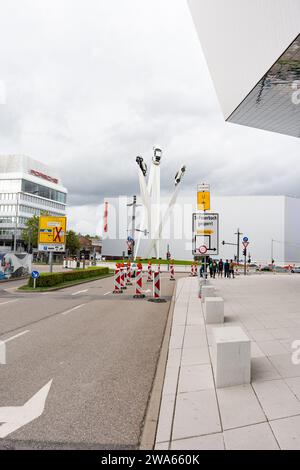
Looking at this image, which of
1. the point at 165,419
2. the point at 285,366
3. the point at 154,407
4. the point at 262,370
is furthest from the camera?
the point at 285,366

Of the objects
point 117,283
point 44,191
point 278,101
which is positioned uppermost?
point 44,191

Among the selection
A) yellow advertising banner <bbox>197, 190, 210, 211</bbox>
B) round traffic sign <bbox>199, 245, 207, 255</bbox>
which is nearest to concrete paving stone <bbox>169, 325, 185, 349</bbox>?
round traffic sign <bbox>199, 245, 207, 255</bbox>

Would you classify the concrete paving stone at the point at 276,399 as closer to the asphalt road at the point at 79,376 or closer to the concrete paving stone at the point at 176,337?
the asphalt road at the point at 79,376

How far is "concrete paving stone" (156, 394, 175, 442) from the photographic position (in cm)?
376

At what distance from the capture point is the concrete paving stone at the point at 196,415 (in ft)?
12.6

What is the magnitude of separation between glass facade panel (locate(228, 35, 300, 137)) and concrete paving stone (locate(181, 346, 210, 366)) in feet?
63.9

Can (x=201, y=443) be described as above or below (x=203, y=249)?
below

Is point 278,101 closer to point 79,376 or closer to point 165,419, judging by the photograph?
point 79,376

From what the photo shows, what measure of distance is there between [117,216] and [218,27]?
71.6m

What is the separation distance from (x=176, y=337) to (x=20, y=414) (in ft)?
16.1

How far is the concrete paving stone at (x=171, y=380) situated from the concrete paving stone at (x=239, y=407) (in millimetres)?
688

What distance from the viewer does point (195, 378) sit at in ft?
18.5

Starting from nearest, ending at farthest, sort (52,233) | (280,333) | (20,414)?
(20,414) → (280,333) → (52,233)

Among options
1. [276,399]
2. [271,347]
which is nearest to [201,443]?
[276,399]
